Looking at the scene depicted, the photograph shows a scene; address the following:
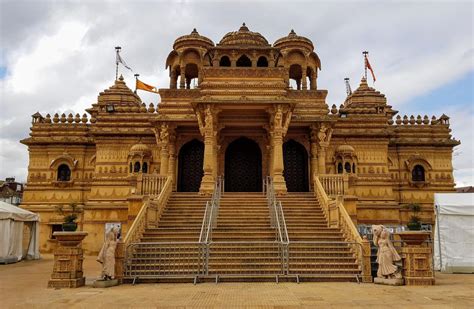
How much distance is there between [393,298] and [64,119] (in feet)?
85.3

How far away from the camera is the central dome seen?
Answer: 26.9 meters

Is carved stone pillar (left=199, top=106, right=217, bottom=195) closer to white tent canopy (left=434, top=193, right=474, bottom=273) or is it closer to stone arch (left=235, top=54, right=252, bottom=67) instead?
stone arch (left=235, top=54, right=252, bottom=67)

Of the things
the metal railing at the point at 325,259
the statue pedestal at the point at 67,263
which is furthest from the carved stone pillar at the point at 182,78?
the statue pedestal at the point at 67,263

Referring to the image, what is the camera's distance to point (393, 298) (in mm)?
9586

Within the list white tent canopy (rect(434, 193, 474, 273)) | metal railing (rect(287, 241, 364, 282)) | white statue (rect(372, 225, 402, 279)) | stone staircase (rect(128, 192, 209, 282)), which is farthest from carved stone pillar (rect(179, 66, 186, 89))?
white statue (rect(372, 225, 402, 279))

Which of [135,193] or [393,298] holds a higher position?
[135,193]

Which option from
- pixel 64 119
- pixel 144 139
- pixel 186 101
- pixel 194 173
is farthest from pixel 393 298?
pixel 64 119

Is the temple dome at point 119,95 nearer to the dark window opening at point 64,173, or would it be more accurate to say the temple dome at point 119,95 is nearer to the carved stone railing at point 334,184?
the dark window opening at point 64,173

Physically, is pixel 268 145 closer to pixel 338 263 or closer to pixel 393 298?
pixel 338 263

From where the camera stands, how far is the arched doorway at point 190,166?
24.6 metres

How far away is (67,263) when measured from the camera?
38.3 feet

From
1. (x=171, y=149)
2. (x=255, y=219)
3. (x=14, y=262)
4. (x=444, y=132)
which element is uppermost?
(x=444, y=132)

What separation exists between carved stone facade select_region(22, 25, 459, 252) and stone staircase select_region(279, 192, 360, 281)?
601 cm

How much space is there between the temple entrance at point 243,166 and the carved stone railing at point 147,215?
621 cm
